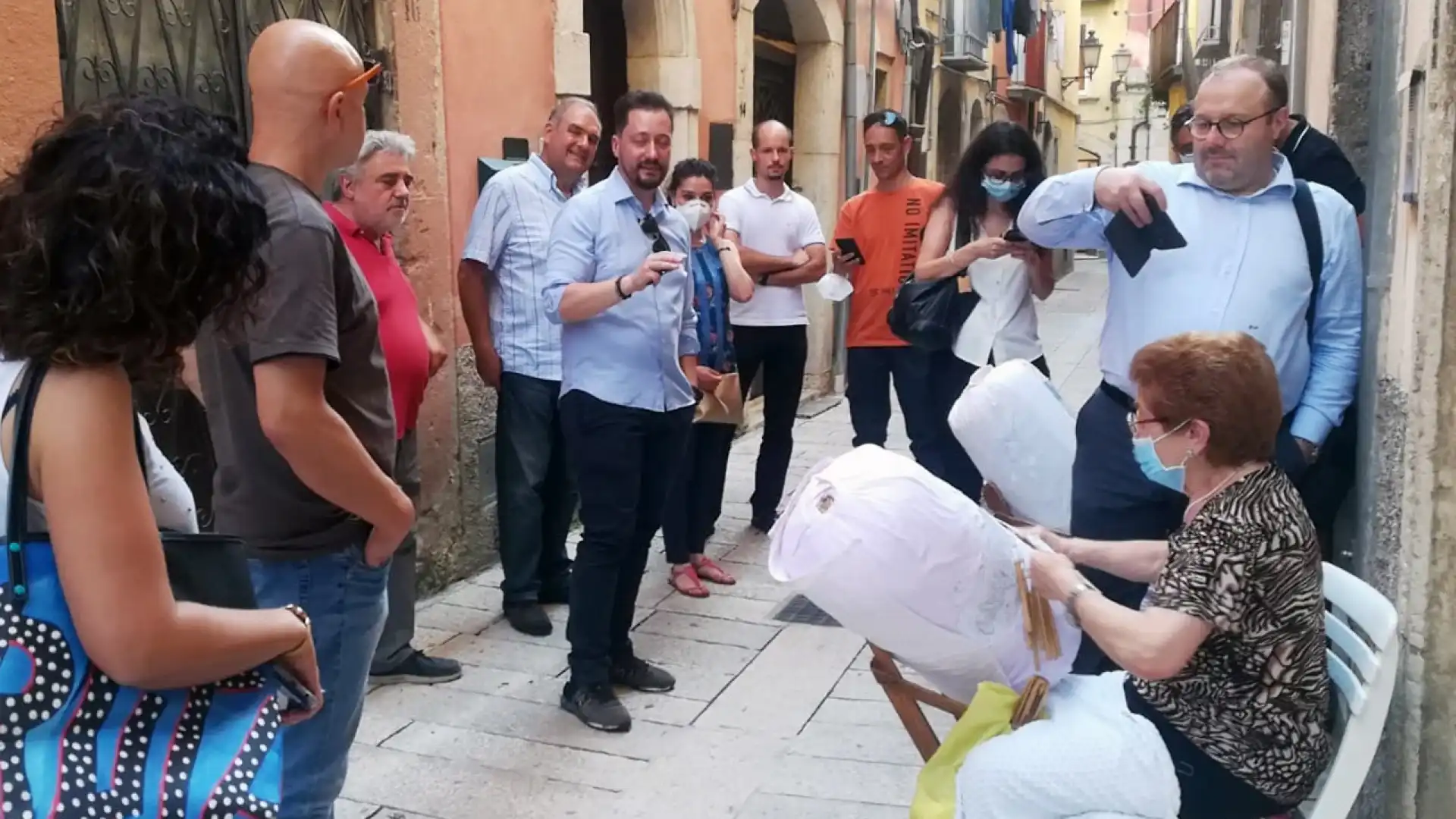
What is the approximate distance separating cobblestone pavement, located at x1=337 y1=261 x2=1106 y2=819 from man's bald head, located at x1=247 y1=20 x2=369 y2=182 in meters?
1.82

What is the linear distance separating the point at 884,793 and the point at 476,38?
11.5ft

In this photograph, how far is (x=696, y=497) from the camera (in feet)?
16.4

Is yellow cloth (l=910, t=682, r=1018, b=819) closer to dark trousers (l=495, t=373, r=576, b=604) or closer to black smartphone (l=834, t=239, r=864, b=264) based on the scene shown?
dark trousers (l=495, t=373, r=576, b=604)

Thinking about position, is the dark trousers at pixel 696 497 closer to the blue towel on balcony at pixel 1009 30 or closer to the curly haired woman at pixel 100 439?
the curly haired woman at pixel 100 439

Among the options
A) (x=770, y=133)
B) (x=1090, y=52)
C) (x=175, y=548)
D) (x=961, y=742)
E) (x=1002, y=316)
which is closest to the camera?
(x=175, y=548)

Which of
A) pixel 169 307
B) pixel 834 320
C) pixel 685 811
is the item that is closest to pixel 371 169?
pixel 685 811

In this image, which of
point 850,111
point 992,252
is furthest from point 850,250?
point 850,111

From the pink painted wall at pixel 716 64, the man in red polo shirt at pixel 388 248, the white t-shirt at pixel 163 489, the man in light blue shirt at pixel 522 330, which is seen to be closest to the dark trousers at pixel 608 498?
the man in red polo shirt at pixel 388 248

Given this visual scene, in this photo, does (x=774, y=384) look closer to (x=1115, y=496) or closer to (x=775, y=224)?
(x=775, y=224)

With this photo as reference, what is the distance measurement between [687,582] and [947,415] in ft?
4.25

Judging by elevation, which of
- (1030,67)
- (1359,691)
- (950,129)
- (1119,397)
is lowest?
(1359,691)

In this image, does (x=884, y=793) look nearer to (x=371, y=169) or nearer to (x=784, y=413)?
(x=371, y=169)

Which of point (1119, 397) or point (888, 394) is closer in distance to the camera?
point (1119, 397)

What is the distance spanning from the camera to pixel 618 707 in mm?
3613
